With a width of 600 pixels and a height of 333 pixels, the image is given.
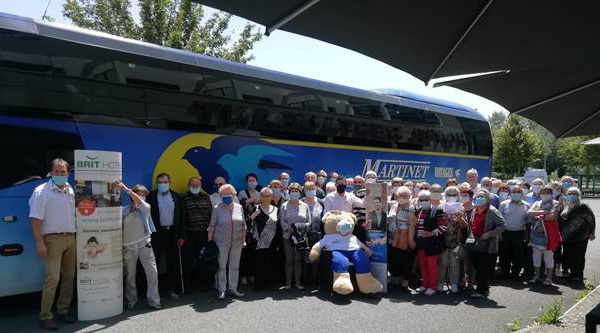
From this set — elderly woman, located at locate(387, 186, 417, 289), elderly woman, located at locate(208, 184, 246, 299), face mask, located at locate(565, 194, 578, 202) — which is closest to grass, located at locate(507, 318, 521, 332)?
elderly woman, located at locate(387, 186, 417, 289)

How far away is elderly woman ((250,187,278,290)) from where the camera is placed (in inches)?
324

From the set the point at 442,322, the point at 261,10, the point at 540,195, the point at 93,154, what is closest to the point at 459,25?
the point at 261,10

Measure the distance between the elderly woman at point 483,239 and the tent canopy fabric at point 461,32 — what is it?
321 cm

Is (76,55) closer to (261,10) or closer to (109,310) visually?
(109,310)

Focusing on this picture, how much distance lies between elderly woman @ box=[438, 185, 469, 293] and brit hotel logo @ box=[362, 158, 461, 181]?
3.48m

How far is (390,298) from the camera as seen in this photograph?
7828 millimetres

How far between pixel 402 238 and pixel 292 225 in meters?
1.99

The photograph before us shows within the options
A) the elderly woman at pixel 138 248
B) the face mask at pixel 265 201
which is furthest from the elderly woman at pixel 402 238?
the elderly woman at pixel 138 248

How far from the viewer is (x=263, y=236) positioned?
826 centimetres

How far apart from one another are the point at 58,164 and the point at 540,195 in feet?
28.0

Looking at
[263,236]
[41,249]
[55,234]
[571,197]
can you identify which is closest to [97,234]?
[55,234]

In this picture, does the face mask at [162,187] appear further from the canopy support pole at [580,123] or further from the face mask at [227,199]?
the canopy support pole at [580,123]

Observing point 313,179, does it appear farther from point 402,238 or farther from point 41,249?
point 41,249

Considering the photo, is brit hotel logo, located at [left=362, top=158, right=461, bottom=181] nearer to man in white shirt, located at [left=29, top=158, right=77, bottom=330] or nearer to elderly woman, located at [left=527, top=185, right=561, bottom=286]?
elderly woman, located at [left=527, top=185, right=561, bottom=286]
